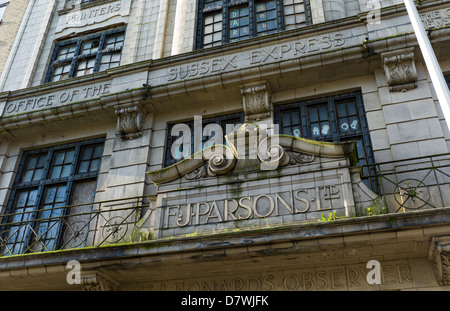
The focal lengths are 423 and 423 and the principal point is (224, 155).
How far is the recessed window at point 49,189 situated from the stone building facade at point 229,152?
0.16 ft

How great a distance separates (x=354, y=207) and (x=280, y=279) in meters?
2.20

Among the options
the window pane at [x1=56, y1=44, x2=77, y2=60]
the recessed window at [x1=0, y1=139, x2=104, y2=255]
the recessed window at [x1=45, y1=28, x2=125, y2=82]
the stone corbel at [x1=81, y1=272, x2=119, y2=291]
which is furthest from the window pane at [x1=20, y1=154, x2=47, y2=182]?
the stone corbel at [x1=81, y1=272, x2=119, y2=291]

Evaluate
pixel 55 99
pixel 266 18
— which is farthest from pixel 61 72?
pixel 266 18

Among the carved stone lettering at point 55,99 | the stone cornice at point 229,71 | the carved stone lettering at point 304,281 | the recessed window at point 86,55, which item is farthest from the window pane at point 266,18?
the carved stone lettering at point 304,281

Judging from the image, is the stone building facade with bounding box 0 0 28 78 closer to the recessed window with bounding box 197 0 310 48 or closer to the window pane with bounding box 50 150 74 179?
the window pane with bounding box 50 150 74 179

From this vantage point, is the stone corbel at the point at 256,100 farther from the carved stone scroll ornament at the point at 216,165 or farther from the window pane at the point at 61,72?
the window pane at the point at 61,72

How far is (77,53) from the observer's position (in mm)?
15844

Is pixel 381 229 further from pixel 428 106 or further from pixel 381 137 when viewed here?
pixel 428 106

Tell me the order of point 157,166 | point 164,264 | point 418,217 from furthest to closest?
point 157,166, point 164,264, point 418,217

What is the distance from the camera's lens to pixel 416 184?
8.87 meters

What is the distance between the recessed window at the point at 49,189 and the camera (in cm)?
1180

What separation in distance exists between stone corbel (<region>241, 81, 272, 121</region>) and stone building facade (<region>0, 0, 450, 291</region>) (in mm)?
42
